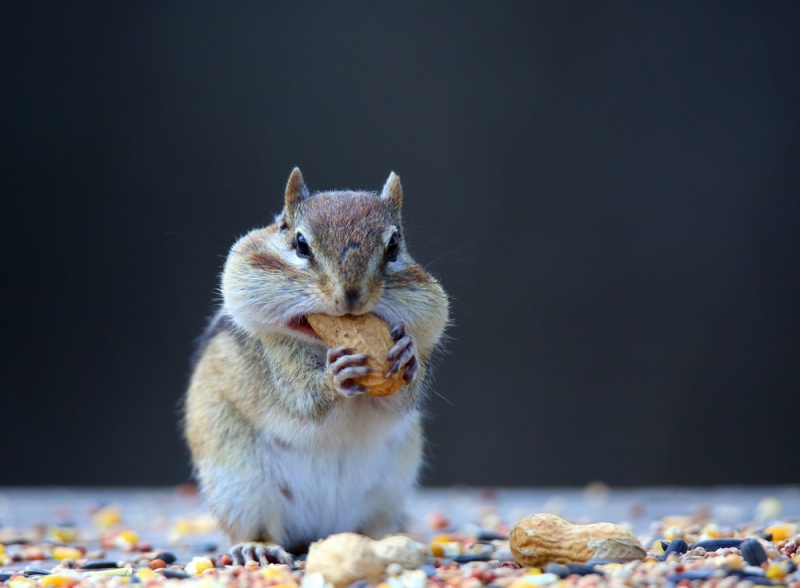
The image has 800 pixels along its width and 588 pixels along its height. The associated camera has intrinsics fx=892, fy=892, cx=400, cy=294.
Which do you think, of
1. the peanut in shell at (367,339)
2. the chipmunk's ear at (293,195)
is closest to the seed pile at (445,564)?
the peanut in shell at (367,339)

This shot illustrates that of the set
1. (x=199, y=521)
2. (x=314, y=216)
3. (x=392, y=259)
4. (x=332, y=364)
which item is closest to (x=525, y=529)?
(x=332, y=364)

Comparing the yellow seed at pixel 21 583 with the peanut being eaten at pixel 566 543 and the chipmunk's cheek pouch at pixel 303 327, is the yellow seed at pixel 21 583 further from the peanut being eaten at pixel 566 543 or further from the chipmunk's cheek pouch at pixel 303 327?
the peanut being eaten at pixel 566 543

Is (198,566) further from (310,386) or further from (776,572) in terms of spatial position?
(776,572)

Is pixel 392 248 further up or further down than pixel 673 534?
further up

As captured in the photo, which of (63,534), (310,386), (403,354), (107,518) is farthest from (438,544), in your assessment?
(107,518)

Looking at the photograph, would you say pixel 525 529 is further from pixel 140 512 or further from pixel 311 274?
pixel 140 512

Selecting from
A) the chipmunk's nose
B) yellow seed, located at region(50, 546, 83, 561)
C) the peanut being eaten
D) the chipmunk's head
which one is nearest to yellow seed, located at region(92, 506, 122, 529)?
yellow seed, located at region(50, 546, 83, 561)
